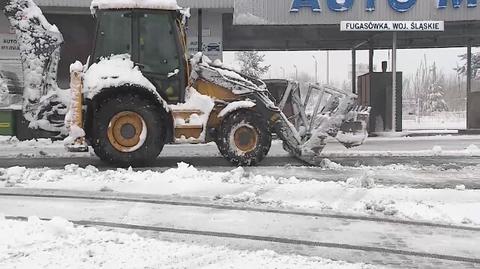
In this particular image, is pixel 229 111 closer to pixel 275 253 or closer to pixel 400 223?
pixel 400 223

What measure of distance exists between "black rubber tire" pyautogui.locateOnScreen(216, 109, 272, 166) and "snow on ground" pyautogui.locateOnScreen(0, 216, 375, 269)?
4914mm

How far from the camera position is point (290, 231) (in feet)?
19.5

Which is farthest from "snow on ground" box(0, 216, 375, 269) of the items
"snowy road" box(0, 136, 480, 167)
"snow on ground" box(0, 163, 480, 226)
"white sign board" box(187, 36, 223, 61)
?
"white sign board" box(187, 36, 223, 61)

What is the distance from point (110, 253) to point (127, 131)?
5.46 m

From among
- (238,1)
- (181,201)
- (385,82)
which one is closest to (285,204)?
(181,201)

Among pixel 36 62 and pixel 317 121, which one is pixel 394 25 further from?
pixel 36 62

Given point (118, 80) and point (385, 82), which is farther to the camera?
point (385, 82)

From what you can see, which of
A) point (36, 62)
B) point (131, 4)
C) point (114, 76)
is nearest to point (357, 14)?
point (131, 4)

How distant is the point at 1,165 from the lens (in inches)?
423

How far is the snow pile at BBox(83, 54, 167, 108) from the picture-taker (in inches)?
392

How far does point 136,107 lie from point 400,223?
5.49 meters

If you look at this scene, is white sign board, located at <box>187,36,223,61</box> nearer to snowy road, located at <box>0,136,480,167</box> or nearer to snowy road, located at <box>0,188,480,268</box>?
snowy road, located at <box>0,136,480,167</box>

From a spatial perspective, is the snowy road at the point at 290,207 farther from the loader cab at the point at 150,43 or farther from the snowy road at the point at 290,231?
the loader cab at the point at 150,43

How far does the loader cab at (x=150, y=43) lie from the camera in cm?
1017
